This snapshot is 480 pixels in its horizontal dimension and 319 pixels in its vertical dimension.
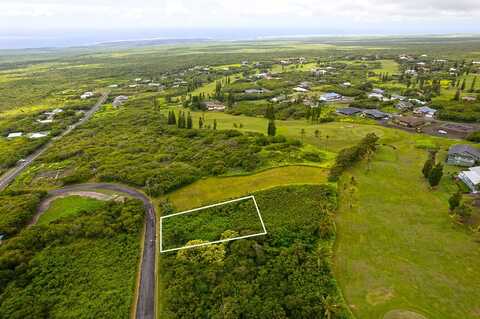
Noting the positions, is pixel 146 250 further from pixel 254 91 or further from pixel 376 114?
pixel 254 91

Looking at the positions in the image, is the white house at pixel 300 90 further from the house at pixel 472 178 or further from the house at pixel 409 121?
the house at pixel 472 178

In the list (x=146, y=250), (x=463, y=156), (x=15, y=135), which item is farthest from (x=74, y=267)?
(x=15, y=135)

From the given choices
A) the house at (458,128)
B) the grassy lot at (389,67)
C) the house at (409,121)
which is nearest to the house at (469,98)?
the house at (458,128)

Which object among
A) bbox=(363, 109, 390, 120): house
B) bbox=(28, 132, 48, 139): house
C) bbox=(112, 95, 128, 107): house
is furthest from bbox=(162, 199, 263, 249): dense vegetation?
bbox=(112, 95, 128, 107): house

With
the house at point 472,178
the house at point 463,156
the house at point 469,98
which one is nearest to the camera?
the house at point 472,178

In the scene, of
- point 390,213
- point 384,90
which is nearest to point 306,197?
point 390,213

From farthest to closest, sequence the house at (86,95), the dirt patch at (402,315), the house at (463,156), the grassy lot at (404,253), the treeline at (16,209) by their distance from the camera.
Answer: the house at (86,95), the house at (463,156), the treeline at (16,209), the grassy lot at (404,253), the dirt patch at (402,315)

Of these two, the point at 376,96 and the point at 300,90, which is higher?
the point at 376,96
